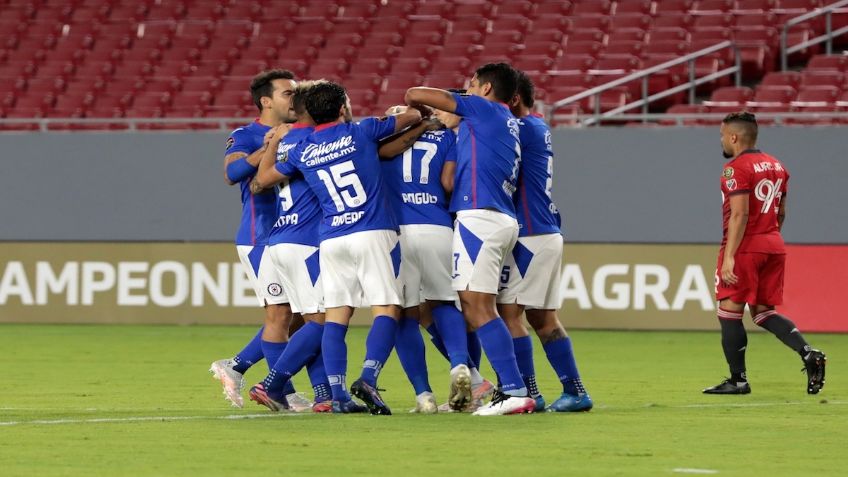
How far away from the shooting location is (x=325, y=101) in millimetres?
9117

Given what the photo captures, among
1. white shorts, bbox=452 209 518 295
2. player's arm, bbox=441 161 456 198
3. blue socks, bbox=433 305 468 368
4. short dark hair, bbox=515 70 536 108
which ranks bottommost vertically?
blue socks, bbox=433 305 468 368

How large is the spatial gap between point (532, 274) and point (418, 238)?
714 millimetres

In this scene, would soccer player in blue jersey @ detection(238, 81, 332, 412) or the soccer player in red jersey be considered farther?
the soccer player in red jersey

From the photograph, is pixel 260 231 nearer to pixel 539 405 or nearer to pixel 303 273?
pixel 303 273

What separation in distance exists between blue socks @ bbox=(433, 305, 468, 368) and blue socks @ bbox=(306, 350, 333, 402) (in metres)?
0.80

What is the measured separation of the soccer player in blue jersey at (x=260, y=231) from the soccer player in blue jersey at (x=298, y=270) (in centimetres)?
24

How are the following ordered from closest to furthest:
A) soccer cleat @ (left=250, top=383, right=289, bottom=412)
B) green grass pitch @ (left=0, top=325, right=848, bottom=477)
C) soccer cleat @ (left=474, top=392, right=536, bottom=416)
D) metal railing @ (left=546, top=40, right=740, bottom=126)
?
green grass pitch @ (left=0, top=325, right=848, bottom=477) < soccer cleat @ (left=474, top=392, right=536, bottom=416) < soccer cleat @ (left=250, top=383, right=289, bottom=412) < metal railing @ (left=546, top=40, right=740, bottom=126)

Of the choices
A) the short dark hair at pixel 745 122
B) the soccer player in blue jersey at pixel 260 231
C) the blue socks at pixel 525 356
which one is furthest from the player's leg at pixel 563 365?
the short dark hair at pixel 745 122

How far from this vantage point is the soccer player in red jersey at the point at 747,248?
426 inches

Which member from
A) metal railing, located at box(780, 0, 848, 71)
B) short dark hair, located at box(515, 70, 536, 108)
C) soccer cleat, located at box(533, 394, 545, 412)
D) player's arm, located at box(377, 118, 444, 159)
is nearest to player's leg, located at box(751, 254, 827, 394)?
soccer cleat, located at box(533, 394, 545, 412)

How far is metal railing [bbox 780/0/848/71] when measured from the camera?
66.4ft

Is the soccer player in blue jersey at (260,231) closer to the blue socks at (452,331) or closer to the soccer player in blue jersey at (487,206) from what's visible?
the blue socks at (452,331)

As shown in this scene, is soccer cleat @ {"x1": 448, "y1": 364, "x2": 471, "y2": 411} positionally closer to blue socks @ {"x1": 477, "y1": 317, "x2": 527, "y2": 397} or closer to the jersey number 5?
blue socks @ {"x1": 477, "y1": 317, "x2": 527, "y2": 397}

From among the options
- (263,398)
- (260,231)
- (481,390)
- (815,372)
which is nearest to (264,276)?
(260,231)
